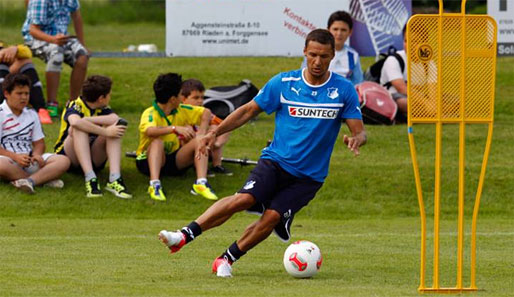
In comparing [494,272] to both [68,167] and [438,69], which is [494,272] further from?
[68,167]

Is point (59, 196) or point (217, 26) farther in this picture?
point (217, 26)

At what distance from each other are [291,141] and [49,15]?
991cm

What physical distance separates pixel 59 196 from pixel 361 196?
13.0ft

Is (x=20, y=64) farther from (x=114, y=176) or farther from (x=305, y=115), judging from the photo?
(x=305, y=115)

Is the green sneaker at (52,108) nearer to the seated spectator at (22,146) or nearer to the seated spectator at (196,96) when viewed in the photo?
the seated spectator at (196,96)

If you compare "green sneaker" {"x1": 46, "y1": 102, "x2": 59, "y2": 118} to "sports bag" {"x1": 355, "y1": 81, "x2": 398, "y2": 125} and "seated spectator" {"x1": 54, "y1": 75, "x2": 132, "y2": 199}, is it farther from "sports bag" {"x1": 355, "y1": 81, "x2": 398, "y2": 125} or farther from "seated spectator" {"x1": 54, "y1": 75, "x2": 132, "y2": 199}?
"sports bag" {"x1": 355, "y1": 81, "x2": 398, "y2": 125}

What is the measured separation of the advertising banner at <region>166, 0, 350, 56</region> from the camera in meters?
22.2

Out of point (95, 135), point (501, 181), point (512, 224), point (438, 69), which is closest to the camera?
point (438, 69)

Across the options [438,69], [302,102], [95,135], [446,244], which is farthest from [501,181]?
[438,69]

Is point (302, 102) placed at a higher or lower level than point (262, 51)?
higher

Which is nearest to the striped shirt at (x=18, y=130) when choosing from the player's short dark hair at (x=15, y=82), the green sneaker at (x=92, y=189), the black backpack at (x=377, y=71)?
the player's short dark hair at (x=15, y=82)

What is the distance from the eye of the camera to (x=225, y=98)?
18266 mm

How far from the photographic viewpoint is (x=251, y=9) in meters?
22.3

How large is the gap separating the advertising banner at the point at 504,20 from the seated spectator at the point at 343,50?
17.0ft
